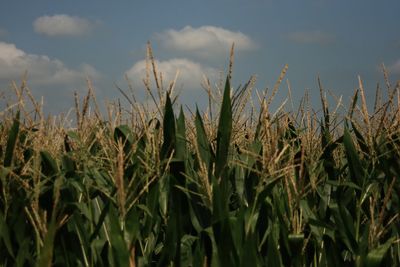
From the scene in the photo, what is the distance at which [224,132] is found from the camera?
283cm

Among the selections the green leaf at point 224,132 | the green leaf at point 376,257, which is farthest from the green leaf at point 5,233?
the green leaf at point 376,257

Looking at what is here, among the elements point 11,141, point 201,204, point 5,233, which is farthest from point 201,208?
point 11,141

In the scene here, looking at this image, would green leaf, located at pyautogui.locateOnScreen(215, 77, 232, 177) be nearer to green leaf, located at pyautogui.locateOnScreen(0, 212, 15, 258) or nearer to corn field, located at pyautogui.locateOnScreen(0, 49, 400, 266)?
corn field, located at pyautogui.locateOnScreen(0, 49, 400, 266)

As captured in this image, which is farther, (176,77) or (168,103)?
(176,77)

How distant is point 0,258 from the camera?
3.32 m

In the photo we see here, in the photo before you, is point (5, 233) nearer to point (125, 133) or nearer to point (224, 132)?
point (125, 133)

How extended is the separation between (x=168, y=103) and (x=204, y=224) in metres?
0.69

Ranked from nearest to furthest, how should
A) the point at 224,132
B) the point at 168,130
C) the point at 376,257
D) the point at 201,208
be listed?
the point at 376,257 < the point at 224,132 < the point at 201,208 < the point at 168,130

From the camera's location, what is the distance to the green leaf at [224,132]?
2.83 metres

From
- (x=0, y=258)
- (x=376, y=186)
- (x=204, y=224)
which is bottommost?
(x=0, y=258)

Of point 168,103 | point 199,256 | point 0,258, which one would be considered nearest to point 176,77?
point 168,103

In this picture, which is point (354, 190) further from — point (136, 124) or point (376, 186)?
point (136, 124)

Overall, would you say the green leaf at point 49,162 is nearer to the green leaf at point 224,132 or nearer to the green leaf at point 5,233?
the green leaf at point 5,233

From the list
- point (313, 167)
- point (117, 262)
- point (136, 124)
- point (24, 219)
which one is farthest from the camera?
point (136, 124)
